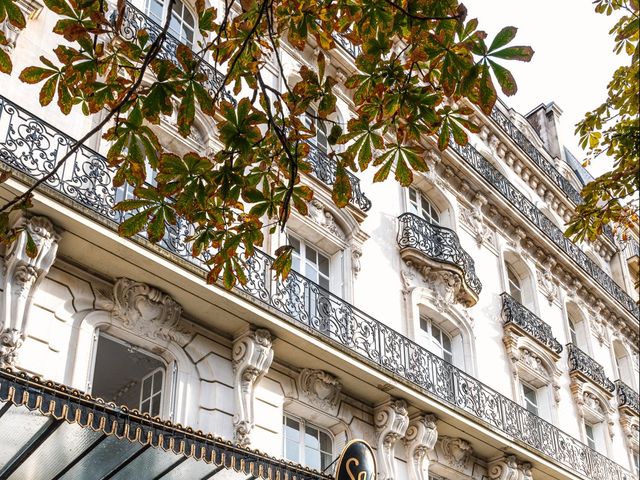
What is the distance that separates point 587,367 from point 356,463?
10.7 meters

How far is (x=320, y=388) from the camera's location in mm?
12359

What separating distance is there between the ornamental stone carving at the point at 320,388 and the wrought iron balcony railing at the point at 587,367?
857 centimetres

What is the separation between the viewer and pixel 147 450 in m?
8.12

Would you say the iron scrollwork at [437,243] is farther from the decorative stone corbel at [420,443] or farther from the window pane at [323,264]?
the decorative stone corbel at [420,443]

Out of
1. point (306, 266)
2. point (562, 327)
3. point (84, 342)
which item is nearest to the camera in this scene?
point (84, 342)

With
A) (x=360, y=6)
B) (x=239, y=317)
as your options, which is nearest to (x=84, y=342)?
(x=239, y=317)

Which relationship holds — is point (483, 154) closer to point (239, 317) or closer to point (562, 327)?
point (562, 327)

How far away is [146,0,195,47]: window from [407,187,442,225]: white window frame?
539 cm

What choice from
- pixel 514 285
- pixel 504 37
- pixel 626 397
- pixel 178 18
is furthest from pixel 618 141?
pixel 626 397

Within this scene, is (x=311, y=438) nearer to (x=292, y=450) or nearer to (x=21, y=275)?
(x=292, y=450)

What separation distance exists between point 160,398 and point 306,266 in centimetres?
393

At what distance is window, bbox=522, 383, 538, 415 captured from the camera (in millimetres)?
17859

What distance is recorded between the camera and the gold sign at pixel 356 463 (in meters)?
10.7

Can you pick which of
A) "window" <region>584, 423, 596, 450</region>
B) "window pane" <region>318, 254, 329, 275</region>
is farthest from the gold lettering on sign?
"window" <region>584, 423, 596, 450</region>
